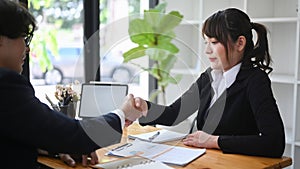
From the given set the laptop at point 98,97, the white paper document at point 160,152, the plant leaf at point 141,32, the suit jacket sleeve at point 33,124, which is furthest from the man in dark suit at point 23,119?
the plant leaf at point 141,32

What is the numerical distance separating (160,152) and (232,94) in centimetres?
51

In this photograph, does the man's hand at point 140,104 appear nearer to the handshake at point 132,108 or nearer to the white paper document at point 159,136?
the handshake at point 132,108

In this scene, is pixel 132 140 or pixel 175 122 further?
pixel 175 122

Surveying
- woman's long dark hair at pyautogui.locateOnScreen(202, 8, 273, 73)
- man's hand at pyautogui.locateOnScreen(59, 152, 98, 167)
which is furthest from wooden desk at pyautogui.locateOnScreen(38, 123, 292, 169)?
woman's long dark hair at pyautogui.locateOnScreen(202, 8, 273, 73)

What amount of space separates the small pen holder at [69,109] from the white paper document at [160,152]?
38cm

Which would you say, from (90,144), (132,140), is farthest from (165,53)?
(90,144)

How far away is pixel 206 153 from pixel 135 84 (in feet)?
2.53

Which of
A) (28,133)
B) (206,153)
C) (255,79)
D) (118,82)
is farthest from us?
(118,82)

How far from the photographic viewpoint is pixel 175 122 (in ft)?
6.64

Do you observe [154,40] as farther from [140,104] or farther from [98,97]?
[140,104]

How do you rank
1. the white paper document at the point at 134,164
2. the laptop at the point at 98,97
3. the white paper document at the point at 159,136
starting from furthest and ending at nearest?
the laptop at the point at 98,97 < the white paper document at the point at 159,136 < the white paper document at the point at 134,164

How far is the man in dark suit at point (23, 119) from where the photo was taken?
108 cm

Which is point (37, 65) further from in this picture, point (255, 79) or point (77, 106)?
point (255, 79)

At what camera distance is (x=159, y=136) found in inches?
69.6
